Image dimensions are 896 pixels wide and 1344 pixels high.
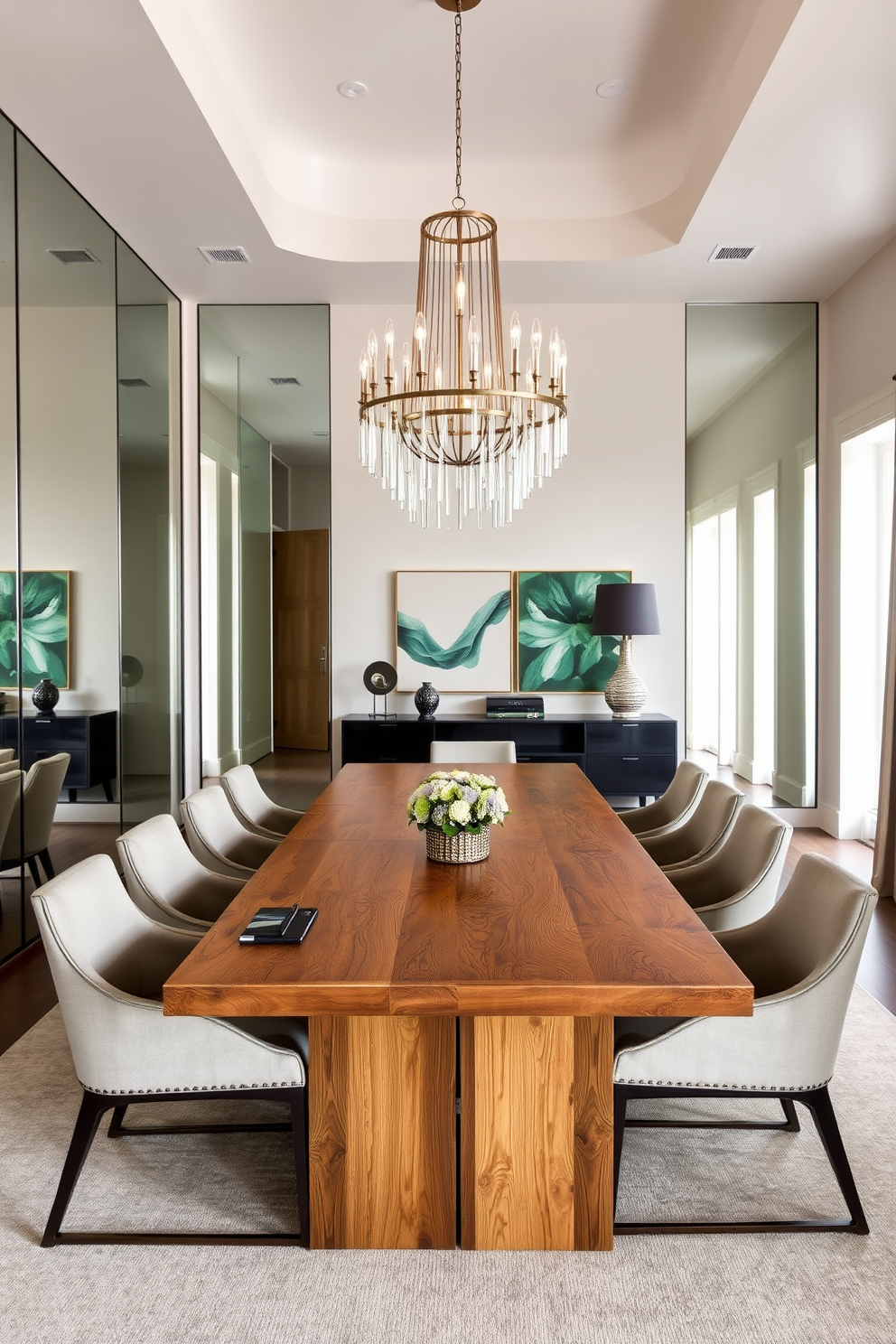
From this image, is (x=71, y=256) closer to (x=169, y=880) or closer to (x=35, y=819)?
(x=35, y=819)

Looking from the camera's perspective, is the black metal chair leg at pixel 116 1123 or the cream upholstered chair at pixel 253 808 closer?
the black metal chair leg at pixel 116 1123

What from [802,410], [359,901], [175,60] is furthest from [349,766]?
[802,410]

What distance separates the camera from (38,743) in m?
3.82

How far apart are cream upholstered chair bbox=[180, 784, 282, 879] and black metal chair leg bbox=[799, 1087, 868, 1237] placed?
179 cm

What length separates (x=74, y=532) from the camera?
4.20 meters

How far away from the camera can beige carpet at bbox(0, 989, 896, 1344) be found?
1684 mm

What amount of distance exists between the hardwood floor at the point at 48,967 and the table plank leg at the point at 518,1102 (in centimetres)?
178

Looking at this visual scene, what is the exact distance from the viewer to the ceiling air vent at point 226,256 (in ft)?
16.6

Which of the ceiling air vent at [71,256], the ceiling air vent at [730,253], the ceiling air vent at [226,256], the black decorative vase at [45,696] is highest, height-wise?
the ceiling air vent at [226,256]

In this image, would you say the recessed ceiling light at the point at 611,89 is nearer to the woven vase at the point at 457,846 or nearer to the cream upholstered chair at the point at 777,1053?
the woven vase at the point at 457,846

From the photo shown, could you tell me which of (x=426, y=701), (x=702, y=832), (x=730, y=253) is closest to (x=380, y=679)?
(x=426, y=701)

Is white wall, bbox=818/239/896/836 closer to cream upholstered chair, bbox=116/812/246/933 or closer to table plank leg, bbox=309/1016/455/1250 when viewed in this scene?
cream upholstered chair, bbox=116/812/246/933

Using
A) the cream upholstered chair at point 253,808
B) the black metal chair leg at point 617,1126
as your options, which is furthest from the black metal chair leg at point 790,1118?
the cream upholstered chair at point 253,808

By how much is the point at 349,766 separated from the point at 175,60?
288 cm
